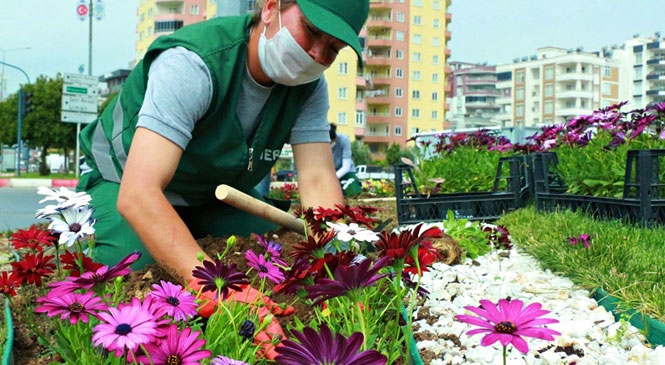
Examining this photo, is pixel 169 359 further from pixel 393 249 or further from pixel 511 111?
pixel 511 111

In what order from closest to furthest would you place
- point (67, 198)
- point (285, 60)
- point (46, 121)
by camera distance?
point (67, 198) → point (285, 60) → point (46, 121)

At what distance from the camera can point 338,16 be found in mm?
2432

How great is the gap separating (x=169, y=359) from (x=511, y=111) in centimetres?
11771

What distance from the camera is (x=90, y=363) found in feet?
4.76

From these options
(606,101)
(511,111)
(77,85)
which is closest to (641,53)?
(606,101)

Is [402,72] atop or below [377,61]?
below

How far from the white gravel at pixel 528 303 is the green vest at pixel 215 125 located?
35.6 inches

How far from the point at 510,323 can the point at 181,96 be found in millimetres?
1632

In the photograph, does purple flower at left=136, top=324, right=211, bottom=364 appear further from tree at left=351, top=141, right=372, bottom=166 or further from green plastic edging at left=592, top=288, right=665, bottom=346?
tree at left=351, top=141, right=372, bottom=166

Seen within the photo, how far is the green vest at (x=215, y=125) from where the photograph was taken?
2.67 metres

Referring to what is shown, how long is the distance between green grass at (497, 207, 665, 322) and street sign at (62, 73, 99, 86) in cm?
2359

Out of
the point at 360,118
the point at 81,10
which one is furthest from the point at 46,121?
the point at 360,118

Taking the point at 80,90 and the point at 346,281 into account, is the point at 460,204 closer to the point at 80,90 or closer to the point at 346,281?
the point at 346,281

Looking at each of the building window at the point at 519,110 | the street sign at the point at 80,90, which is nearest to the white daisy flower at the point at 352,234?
the street sign at the point at 80,90
